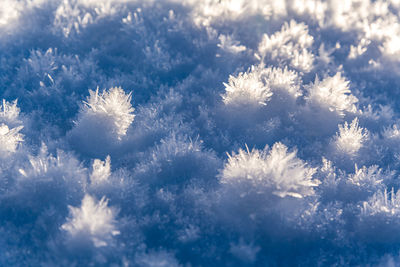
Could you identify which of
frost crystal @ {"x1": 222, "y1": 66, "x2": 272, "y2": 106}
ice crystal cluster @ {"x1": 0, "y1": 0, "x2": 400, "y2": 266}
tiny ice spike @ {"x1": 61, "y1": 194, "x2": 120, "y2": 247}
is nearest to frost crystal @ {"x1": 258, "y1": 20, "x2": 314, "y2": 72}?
ice crystal cluster @ {"x1": 0, "y1": 0, "x2": 400, "y2": 266}

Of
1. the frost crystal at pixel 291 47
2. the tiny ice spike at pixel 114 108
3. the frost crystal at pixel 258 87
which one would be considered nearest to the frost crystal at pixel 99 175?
the tiny ice spike at pixel 114 108

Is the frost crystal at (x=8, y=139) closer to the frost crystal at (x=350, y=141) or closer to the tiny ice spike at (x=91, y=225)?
the tiny ice spike at (x=91, y=225)

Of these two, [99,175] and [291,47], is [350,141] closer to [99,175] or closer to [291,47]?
[291,47]

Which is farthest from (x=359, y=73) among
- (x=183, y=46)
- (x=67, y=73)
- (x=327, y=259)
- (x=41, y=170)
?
(x=41, y=170)

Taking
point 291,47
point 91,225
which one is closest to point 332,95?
point 291,47

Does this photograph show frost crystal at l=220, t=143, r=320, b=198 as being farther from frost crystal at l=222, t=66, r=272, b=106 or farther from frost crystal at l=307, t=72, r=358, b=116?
frost crystal at l=307, t=72, r=358, b=116

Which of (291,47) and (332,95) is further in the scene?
(291,47)

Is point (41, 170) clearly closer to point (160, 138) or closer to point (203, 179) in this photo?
point (160, 138)
